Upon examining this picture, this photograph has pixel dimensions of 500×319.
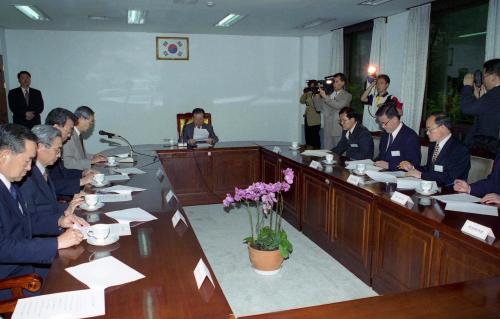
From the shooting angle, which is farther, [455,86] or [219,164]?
[455,86]

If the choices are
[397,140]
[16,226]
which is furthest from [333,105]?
[16,226]

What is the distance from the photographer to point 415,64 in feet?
18.4

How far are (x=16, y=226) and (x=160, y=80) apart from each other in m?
6.29

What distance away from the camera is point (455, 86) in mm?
5348

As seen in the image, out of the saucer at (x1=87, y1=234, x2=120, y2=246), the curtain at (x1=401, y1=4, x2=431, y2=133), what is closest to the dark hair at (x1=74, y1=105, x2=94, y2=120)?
the saucer at (x1=87, y1=234, x2=120, y2=246)

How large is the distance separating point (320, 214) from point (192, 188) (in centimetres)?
195

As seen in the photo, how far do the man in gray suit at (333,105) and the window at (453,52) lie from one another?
1168 mm

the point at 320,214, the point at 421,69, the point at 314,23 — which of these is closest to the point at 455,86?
the point at 421,69

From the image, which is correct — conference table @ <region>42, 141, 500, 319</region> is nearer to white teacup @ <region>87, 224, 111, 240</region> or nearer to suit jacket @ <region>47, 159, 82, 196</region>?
white teacup @ <region>87, 224, 111, 240</region>

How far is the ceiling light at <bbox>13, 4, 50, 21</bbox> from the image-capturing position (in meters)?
5.34

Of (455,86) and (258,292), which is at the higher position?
(455,86)

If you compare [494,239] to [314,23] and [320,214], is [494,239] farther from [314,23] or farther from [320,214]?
[314,23]

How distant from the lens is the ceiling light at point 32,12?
Result: 5.34 metres

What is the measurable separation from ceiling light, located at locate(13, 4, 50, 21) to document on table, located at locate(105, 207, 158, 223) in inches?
172
